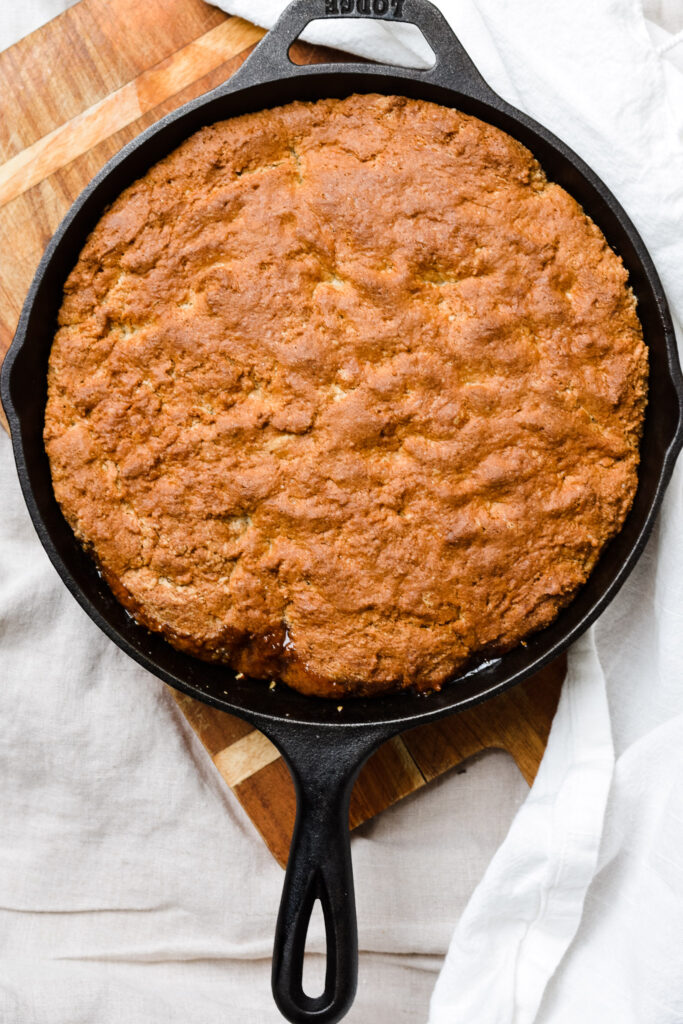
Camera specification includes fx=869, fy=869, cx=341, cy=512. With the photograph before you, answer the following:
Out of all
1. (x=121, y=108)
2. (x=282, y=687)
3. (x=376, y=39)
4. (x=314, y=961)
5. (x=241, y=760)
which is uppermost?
(x=121, y=108)

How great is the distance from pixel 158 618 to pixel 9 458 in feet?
1.93

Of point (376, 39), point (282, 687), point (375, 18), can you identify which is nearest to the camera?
point (375, 18)

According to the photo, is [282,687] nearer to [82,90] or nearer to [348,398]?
[348,398]

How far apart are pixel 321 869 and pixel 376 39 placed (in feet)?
5.38

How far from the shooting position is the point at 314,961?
6.48ft

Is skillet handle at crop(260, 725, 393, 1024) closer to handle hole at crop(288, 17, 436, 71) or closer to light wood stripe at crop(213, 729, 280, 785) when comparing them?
light wood stripe at crop(213, 729, 280, 785)

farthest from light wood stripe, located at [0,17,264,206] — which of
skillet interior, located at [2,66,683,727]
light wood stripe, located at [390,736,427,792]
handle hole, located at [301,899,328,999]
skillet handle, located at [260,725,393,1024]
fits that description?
handle hole, located at [301,899,328,999]

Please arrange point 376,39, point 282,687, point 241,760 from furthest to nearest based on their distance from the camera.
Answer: point 241,760, point 376,39, point 282,687

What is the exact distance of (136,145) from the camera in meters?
1.58

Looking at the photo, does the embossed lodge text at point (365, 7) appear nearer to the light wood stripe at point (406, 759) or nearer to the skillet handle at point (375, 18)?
the skillet handle at point (375, 18)

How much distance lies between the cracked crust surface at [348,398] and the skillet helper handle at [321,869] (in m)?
0.12

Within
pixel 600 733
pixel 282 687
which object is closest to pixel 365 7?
pixel 282 687

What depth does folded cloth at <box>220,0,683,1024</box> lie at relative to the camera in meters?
1.69

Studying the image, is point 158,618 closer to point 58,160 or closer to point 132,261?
point 132,261
